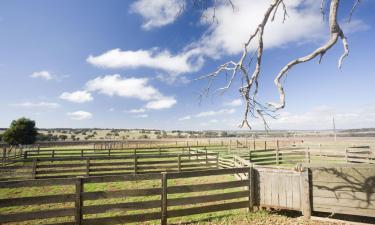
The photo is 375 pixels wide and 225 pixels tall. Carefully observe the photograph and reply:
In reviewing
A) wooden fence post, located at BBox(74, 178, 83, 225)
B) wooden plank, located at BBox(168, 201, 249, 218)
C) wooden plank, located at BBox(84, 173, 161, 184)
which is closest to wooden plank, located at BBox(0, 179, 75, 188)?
wooden fence post, located at BBox(74, 178, 83, 225)

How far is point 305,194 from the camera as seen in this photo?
8.16m

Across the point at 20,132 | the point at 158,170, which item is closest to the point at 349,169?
the point at 158,170

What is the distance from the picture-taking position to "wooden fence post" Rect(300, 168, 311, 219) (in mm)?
8141

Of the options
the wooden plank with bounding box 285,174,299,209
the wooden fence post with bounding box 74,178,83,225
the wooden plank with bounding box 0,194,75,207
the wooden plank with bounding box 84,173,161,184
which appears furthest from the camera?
the wooden plank with bounding box 285,174,299,209

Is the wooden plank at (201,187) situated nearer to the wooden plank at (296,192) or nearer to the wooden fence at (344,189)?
the wooden plank at (296,192)

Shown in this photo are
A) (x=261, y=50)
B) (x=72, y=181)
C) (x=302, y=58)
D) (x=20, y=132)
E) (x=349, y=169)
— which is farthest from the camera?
(x=20, y=132)

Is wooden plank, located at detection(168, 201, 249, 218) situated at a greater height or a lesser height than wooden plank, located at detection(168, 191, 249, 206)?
lesser

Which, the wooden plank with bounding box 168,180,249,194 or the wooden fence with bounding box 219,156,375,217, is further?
the wooden plank with bounding box 168,180,249,194

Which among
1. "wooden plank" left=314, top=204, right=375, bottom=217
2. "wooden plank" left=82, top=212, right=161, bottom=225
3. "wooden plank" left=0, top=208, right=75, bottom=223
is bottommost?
"wooden plank" left=82, top=212, right=161, bottom=225

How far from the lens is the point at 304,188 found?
821cm

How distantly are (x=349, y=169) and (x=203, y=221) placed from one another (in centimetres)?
412

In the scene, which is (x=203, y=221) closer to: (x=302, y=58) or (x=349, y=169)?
(x=349, y=169)

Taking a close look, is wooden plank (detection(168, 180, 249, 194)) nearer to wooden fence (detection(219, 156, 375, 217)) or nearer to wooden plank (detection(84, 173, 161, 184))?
wooden plank (detection(84, 173, 161, 184))

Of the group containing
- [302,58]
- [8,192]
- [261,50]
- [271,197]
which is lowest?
[8,192]
